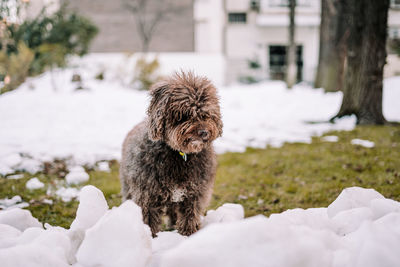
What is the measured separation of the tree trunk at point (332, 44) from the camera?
1348 centimetres

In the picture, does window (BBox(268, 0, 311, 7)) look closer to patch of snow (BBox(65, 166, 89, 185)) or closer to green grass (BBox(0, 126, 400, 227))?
green grass (BBox(0, 126, 400, 227))

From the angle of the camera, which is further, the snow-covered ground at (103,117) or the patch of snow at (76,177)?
the snow-covered ground at (103,117)

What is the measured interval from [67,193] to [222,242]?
12.0ft

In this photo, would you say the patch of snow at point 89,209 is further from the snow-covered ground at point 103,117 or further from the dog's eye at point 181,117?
the snow-covered ground at point 103,117

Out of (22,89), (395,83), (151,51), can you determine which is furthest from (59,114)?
(151,51)

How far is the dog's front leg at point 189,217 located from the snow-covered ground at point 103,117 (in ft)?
10.7

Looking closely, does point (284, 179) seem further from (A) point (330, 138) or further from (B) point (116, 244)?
(B) point (116, 244)

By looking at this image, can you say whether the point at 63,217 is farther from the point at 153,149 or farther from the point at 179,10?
the point at 179,10

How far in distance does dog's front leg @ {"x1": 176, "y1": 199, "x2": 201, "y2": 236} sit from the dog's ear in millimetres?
756

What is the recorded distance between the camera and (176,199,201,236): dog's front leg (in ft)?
11.0

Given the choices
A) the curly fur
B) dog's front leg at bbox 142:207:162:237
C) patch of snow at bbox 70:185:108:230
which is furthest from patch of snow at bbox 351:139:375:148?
patch of snow at bbox 70:185:108:230

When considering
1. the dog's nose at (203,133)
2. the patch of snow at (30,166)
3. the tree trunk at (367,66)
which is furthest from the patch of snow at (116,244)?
the tree trunk at (367,66)

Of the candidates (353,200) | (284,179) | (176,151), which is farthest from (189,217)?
(284,179)

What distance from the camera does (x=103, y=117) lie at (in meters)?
10.3
